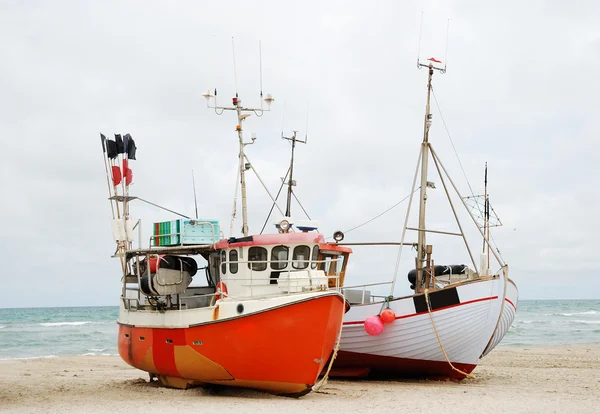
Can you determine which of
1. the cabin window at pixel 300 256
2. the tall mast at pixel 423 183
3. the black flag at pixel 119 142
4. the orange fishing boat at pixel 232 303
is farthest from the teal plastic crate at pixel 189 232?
the tall mast at pixel 423 183

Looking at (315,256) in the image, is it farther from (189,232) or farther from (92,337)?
(92,337)

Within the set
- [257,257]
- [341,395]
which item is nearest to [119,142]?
[257,257]

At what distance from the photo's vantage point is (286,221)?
15.5 meters

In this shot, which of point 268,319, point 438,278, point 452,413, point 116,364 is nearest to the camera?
point 452,413

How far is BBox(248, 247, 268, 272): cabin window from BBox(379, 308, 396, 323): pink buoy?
12.5ft

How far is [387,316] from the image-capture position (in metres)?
17.3

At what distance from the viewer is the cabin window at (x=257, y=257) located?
15117mm

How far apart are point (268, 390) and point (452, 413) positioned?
149 inches

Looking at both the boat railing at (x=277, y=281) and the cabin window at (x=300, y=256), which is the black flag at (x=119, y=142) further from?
the cabin window at (x=300, y=256)

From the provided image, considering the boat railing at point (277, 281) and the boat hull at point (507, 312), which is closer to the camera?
the boat railing at point (277, 281)

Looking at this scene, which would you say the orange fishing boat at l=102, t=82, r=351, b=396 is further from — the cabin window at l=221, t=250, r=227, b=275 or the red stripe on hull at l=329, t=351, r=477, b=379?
the red stripe on hull at l=329, t=351, r=477, b=379

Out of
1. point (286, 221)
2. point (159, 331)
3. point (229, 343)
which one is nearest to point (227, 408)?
point (229, 343)

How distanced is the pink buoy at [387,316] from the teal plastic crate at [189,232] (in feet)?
14.6

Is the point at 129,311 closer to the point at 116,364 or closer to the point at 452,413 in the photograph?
the point at 452,413
